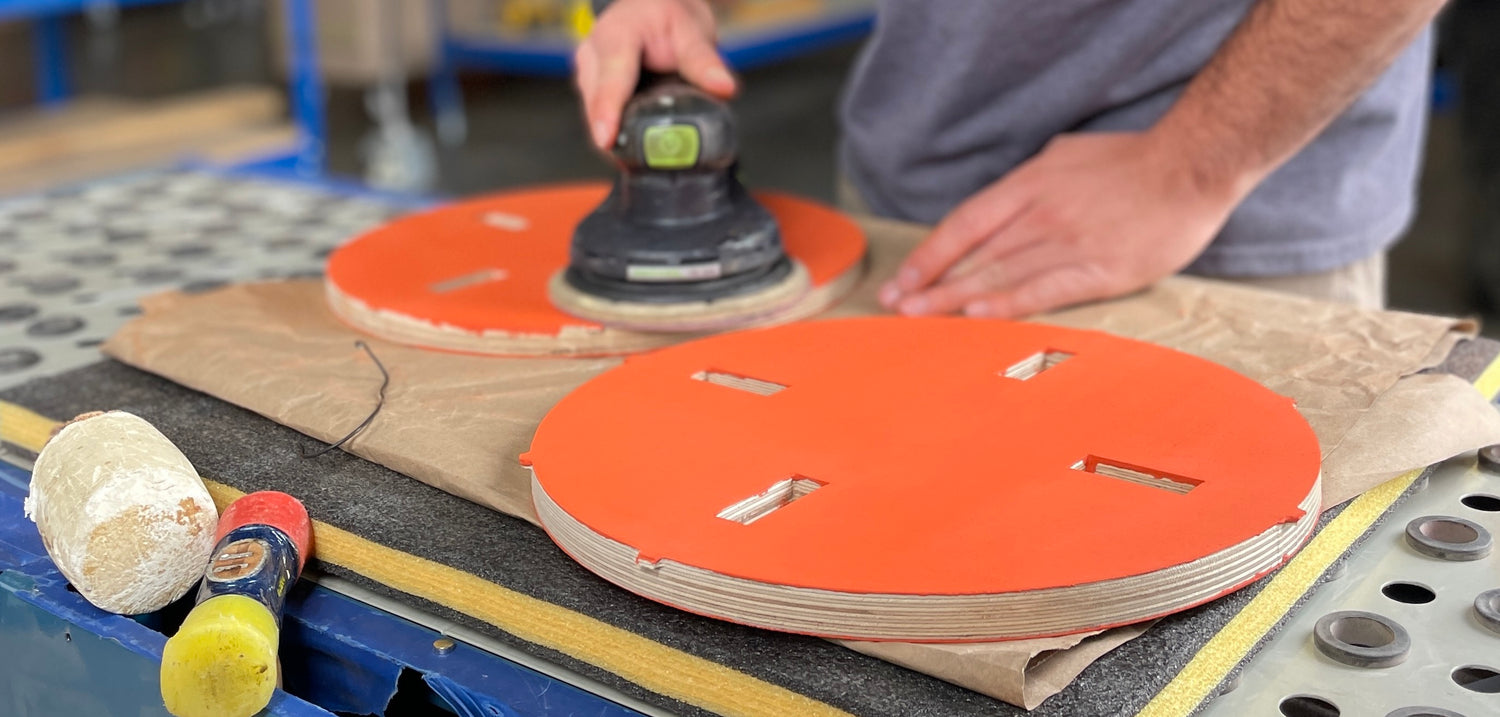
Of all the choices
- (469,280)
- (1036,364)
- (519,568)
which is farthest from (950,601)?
(469,280)

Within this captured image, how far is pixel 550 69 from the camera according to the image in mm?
4910

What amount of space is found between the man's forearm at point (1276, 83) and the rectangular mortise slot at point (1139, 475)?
1.48 ft

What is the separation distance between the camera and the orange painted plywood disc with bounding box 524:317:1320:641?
2.19 feet

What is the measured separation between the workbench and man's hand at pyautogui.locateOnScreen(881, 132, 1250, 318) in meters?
0.24

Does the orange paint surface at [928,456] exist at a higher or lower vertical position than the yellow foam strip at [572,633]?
higher

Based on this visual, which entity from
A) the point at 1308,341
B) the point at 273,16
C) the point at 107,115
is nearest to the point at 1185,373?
the point at 1308,341

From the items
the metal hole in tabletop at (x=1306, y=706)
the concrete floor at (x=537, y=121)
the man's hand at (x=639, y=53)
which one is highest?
the man's hand at (x=639, y=53)

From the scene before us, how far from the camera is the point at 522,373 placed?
105 cm

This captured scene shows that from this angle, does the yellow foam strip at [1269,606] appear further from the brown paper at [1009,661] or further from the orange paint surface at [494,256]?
the orange paint surface at [494,256]

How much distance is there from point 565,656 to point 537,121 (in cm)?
527


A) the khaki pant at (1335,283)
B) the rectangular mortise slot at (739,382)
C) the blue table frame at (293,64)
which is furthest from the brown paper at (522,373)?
the blue table frame at (293,64)

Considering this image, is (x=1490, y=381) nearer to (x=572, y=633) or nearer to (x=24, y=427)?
(x=572, y=633)

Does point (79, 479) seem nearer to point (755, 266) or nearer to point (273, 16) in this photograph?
point (755, 266)

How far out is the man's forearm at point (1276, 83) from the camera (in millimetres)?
1078
